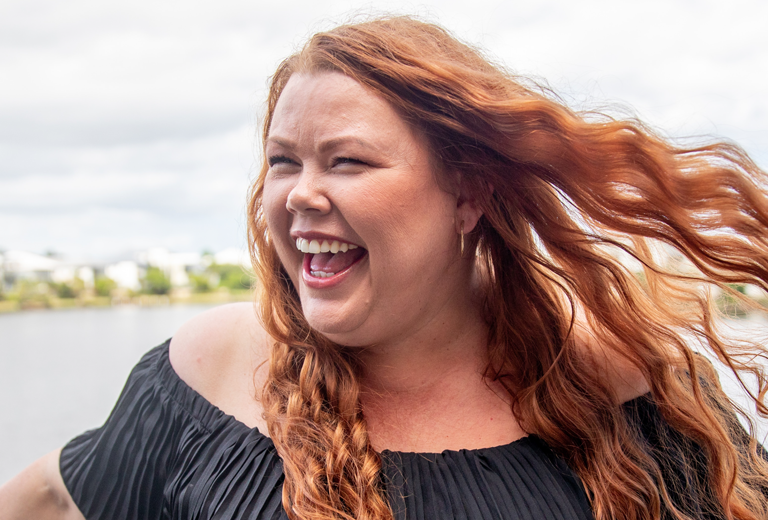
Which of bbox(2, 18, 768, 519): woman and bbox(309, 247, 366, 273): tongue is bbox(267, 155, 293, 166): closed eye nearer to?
bbox(2, 18, 768, 519): woman

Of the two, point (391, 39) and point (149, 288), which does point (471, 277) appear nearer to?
point (391, 39)

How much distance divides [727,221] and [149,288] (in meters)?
20.5

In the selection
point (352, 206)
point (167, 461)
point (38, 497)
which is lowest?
point (38, 497)

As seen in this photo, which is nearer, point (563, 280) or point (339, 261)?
point (339, 261)

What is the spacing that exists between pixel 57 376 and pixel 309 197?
19.4ft

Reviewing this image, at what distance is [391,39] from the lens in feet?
4.54

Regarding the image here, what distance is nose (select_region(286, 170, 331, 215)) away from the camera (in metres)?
1.29

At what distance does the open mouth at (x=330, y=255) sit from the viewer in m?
1.34

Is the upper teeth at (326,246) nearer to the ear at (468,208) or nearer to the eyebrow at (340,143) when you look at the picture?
the eyebrow at (340,143)

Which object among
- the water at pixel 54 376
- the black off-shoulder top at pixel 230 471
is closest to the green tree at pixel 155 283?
the water at pixel 54 376

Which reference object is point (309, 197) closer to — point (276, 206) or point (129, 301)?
point (276, 206)

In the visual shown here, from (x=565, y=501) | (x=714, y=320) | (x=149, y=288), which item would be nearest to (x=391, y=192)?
(x=565, y=501)

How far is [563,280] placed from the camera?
1634mm

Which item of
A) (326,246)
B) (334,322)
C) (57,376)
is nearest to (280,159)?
(326,246)
